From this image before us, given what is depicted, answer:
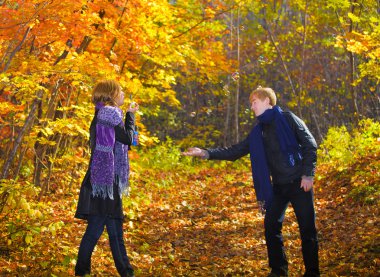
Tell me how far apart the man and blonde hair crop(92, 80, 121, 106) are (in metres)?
1.01

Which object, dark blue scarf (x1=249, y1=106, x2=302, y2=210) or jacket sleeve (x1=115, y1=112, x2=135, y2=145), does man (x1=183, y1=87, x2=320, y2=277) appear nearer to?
dark blue scarf (x1=249, y1=106, x2=302, y2=210)

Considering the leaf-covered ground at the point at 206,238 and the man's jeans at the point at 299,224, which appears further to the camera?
the leaf-covered ground at the point at 206,238

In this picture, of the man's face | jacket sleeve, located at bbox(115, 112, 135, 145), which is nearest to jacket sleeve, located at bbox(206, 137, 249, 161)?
the man's face

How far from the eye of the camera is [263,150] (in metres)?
5.23

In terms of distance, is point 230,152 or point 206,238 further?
point 206,238

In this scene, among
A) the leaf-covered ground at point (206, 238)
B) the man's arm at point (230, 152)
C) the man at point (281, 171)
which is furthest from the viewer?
the leaf-covered ground at point (206, 238)

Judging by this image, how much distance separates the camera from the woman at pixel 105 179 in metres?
4.89

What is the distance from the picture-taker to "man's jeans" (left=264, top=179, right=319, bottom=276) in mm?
4996

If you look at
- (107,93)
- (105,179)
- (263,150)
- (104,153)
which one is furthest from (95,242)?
(263,150)

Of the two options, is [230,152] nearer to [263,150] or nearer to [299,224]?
[263,150]

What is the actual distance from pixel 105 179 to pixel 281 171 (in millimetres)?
1697

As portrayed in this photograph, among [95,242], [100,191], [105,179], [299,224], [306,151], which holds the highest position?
[306,151]

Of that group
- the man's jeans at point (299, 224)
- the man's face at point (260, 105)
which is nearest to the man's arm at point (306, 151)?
the man's jeans at point (299, 224)

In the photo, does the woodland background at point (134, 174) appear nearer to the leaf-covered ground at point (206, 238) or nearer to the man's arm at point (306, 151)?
the leaf-covered ground at point (206, 238)
